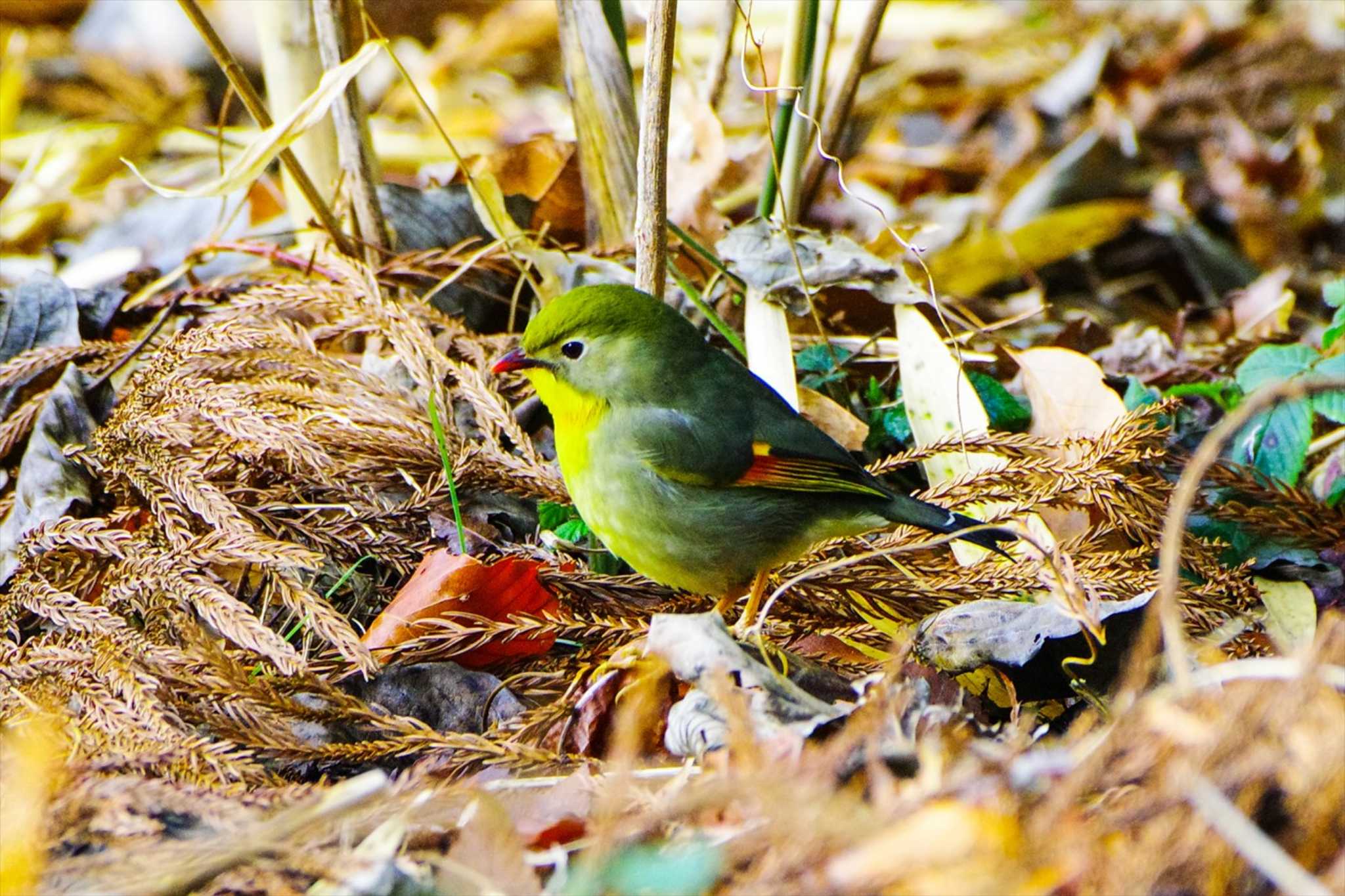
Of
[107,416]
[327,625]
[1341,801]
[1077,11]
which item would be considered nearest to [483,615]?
[327,625]

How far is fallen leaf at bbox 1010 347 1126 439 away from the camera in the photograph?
11.5ft

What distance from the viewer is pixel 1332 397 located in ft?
10.2

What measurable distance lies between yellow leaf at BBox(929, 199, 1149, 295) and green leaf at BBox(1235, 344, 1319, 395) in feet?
6.88

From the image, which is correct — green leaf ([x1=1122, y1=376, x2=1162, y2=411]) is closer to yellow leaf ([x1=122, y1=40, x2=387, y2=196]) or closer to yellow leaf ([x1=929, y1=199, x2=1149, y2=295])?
yellow leaf ([x1=929, y1=199, x2=1149, y2=295])

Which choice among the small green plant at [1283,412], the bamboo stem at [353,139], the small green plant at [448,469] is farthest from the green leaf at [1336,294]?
the bamboo stem at [353,139]

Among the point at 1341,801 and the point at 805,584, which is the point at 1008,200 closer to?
the point at 805,584

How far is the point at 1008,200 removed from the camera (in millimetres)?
6258

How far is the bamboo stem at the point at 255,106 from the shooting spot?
3.14m

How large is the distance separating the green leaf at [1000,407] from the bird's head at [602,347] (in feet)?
2.65

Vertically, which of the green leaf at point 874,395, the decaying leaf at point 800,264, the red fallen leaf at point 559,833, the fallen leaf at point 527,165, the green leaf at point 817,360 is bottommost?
the red fallen leaf at point 559,833

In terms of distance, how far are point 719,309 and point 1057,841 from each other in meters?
2.61

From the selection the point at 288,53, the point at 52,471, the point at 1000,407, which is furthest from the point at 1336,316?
the point at 52,471

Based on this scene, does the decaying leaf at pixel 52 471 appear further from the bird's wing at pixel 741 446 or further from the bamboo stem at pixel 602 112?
the bamboo stem at pixel 602 112

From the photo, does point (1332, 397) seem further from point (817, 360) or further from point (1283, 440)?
point (817, 360)
